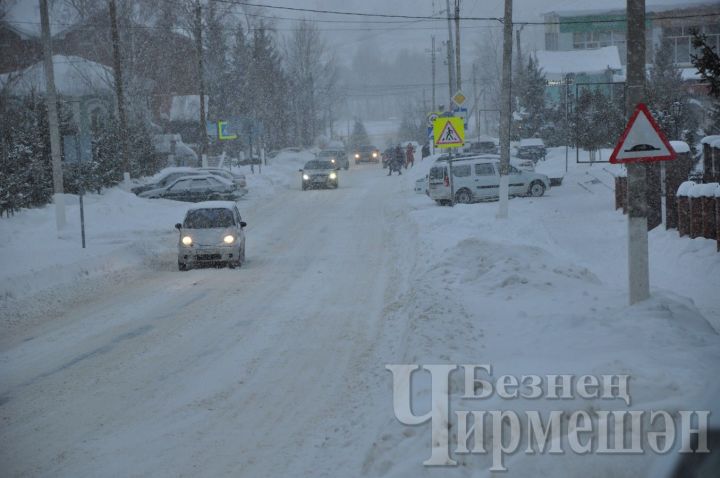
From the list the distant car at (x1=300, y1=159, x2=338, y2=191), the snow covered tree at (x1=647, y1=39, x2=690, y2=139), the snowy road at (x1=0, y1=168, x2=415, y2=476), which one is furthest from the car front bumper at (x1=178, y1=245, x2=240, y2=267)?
the distant car at (x1=300, y1=159, x2=338, y2=191)

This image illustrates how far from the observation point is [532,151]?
2115 inches

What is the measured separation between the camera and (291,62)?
101 meters

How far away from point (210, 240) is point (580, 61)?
208ft

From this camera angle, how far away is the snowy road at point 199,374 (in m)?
7.20

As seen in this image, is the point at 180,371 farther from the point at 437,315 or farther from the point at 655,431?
the point at 655,431

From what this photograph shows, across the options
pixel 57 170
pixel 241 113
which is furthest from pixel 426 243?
pixel 241 113

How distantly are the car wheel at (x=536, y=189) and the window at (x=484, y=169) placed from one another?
248 cm

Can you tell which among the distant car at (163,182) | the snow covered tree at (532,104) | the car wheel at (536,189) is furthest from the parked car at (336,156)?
the car wheel at (536,189)

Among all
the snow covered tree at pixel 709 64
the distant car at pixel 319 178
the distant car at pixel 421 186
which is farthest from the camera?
the distant car at pixel 319 178

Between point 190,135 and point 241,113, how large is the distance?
5.26 metres

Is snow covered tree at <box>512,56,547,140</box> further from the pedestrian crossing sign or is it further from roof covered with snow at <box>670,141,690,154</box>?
roof covered with snow at <box>670,141,690,154</box>

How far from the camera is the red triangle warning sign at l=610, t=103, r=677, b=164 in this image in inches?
402

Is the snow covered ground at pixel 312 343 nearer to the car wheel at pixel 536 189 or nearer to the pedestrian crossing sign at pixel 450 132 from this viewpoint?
the pedestrian crossing sign at pixel 450 132

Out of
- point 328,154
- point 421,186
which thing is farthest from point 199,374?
point 328,154
